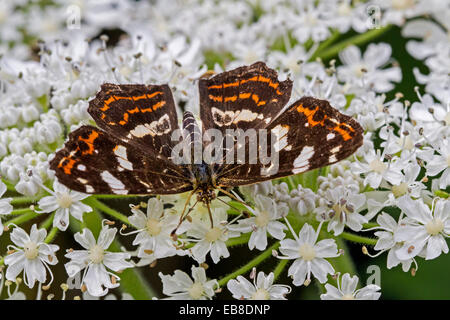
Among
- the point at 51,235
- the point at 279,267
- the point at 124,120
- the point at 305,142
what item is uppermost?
the point at 124,120

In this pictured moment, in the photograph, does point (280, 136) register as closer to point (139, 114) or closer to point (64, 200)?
point (139, 114)

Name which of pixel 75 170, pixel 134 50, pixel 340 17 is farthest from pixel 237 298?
pixel 340 17

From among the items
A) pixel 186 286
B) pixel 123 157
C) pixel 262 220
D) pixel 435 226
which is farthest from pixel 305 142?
pixel 186 286

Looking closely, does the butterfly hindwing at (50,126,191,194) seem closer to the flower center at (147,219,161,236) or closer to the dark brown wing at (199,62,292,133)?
the flower center at (147,219,161,236)

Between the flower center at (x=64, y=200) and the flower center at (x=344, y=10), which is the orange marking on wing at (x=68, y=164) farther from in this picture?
the flower center at (x=344, y=10)

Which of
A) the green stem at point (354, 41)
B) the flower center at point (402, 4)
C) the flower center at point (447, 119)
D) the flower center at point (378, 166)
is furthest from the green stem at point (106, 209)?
the flower center at point (402, 4)

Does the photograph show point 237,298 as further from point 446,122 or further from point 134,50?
point 134,50
